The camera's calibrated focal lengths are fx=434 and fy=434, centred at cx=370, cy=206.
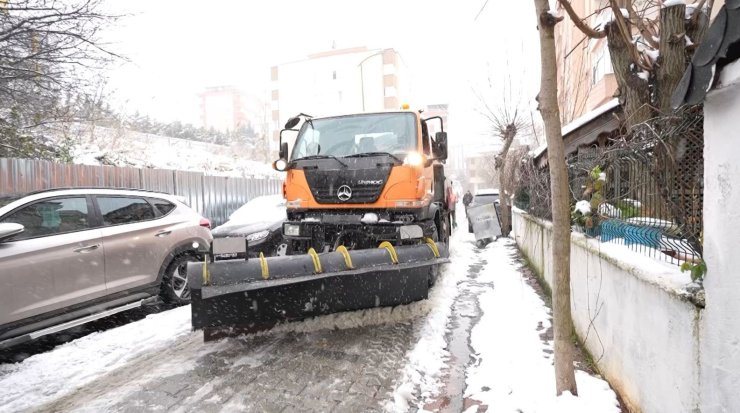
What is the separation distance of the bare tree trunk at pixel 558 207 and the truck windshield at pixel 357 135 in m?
2.55

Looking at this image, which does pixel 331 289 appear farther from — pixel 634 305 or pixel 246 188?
pixel 246 188

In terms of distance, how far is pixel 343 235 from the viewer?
5.34 m

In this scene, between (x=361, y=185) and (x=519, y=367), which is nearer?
(x=519, y=367)

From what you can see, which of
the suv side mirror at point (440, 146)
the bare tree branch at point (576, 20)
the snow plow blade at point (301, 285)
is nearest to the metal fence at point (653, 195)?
the bare tree branch at point (576, 20)

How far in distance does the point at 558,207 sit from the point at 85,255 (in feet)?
15.5

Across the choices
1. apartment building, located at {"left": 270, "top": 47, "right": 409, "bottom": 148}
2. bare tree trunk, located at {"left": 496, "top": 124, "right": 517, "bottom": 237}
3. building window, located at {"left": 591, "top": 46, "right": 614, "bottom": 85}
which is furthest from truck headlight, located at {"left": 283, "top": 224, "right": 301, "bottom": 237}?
apartment building, located at {"left": 270, "top": 47, "right": 409, "bottom": 148}

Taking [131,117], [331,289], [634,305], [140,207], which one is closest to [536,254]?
[331,289]

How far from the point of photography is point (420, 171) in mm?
5273

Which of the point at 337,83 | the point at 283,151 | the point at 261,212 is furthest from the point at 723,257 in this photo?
the point at 337,83

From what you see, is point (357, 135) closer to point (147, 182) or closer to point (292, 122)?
point (292, 122)

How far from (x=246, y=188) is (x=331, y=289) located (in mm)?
10567

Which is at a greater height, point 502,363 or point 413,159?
point 413,159

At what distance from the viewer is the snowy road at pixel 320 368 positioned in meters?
3.28

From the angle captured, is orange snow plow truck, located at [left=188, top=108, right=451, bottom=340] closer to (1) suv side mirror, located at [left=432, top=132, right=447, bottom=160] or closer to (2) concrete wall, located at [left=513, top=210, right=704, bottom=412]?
(1) suv side mirror, located at [left=432, top=132, right=447, bottom=160]
